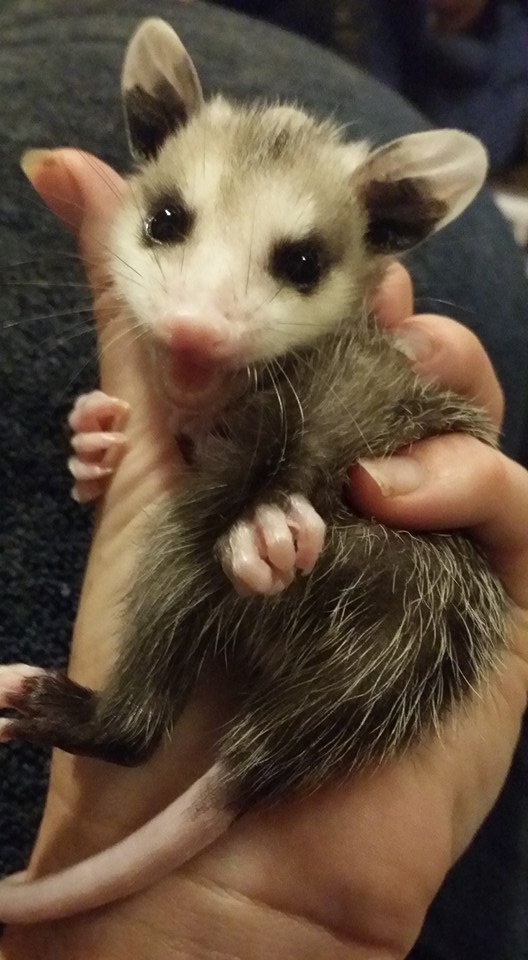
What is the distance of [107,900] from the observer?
3.02ft

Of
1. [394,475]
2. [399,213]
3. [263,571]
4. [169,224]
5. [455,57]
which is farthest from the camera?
[455,57]

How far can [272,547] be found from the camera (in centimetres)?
80

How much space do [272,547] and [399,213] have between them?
22.0 inches

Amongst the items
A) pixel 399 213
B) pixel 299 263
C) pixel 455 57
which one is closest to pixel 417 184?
pixel 399 213

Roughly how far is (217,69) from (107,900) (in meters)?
1.32

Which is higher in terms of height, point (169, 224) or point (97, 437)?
point (169, 224)

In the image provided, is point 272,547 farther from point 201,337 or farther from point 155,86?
point 155,86

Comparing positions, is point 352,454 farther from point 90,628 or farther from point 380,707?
point 90,628

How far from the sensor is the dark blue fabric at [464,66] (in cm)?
248

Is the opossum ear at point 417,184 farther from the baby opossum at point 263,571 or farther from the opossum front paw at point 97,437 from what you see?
the opossum front paw at point 97,437

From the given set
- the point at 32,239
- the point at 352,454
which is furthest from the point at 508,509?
the point at 32,239

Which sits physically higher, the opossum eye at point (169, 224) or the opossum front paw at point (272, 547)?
the opossum eye at point (169, 224)

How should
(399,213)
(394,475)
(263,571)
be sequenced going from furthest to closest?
(399,213) < (394,475) < (263,571)

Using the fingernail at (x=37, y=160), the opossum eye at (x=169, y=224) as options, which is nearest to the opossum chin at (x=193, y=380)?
the opossum eye at (x=169, y=224)
